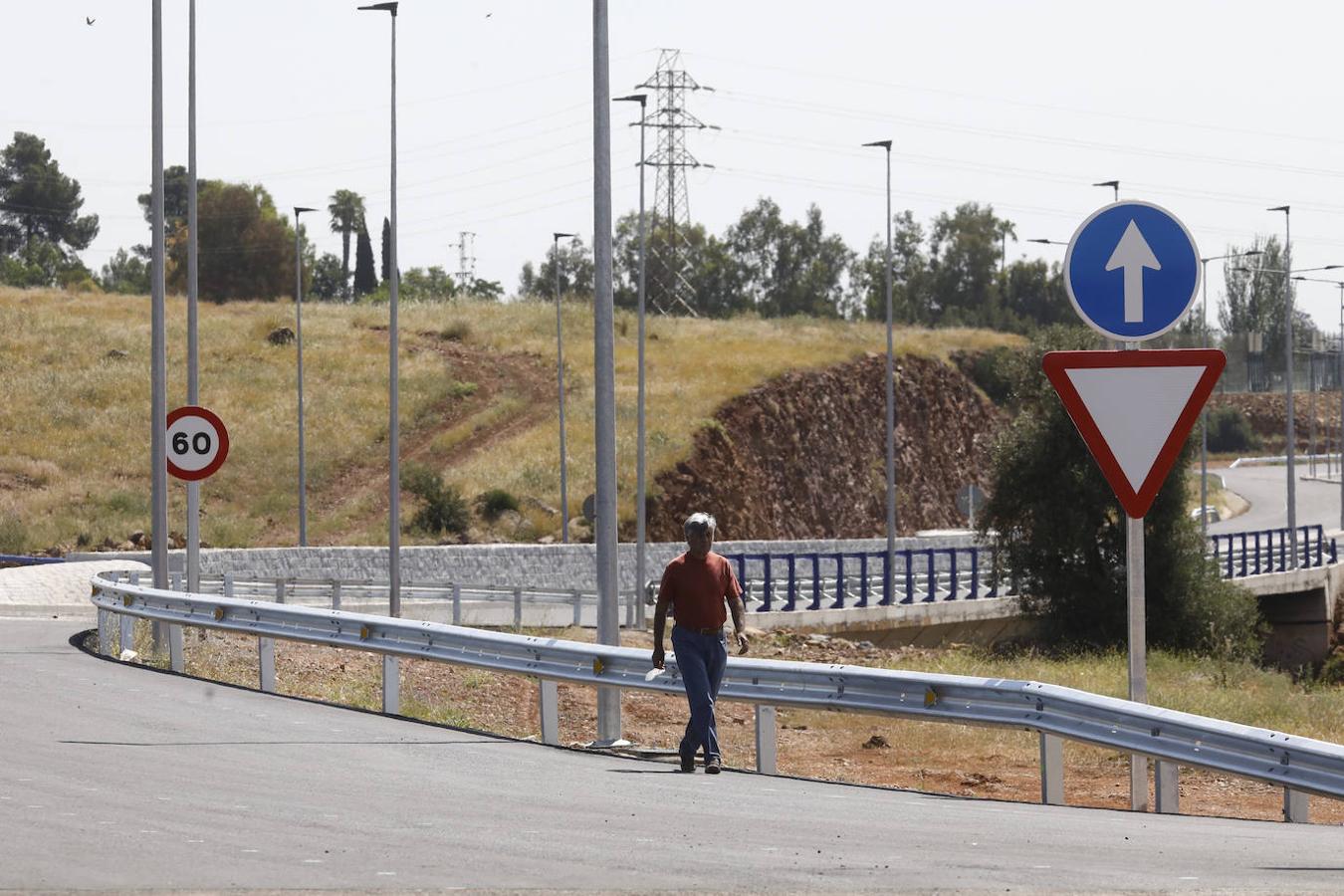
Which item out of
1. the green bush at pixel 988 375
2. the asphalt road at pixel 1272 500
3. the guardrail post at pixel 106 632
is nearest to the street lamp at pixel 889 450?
the guardrail post at pixel 106 632

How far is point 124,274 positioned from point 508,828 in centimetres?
15551

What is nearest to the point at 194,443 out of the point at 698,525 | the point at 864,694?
the point at 698,525

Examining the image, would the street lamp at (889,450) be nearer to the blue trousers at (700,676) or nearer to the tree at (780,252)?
the blue trousers at (700,676)

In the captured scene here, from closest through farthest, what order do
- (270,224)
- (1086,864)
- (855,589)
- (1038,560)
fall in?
(1086,864) → (1038,560) → (855,589) → (270,224)

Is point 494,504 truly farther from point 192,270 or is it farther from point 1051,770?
point 1051,770

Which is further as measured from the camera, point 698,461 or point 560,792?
point 698,461

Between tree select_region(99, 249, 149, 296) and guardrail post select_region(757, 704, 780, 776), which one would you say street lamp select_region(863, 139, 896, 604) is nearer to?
guardrail post select_region(757, 704, 780, 776)

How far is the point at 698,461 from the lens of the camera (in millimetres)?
68875

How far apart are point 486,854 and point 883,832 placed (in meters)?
2.20

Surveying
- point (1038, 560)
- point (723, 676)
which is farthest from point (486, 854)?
point (1038, 560)

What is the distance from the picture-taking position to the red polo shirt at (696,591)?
12297 mm

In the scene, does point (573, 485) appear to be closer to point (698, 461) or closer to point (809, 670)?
point (698, 461)

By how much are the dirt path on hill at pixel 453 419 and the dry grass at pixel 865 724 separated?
3637 centimetres

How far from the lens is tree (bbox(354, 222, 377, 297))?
128m
